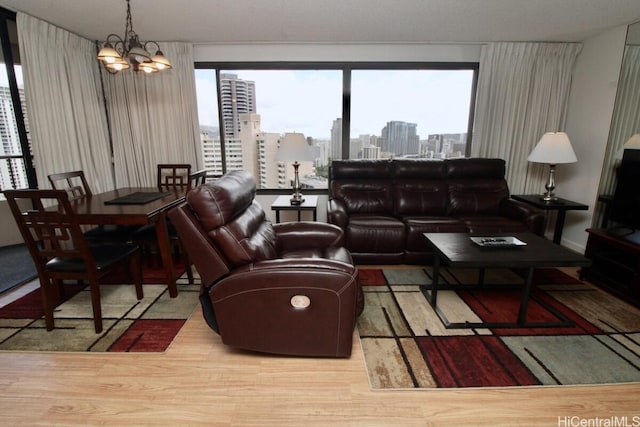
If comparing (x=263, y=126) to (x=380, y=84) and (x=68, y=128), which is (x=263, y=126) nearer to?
(x=380, y=84)

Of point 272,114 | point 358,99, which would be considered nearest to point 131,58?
point 272,114

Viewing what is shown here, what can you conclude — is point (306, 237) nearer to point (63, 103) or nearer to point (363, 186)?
point (363, 186)

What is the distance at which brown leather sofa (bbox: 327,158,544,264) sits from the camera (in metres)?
3.09

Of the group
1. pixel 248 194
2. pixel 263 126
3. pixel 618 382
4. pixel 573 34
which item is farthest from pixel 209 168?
pixel 573 34

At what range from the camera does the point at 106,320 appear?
2.21 meters

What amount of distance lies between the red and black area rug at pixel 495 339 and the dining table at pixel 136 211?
1.61 metres

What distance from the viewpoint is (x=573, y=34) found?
3428mm

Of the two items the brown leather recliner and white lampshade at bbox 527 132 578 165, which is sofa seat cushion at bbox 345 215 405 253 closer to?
the brown leather recliner

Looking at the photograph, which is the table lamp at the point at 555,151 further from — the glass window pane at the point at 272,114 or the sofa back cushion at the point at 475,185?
the glass window pane at the point at 272,114

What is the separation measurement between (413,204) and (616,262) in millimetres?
1777

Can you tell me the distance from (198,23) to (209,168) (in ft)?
5.82

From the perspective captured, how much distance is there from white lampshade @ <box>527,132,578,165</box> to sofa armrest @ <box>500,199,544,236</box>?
0.54 metres

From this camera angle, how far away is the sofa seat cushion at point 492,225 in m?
3.04

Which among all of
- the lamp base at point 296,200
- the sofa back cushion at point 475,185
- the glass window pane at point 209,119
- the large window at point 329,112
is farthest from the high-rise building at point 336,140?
the glass window pane at point 209,119
